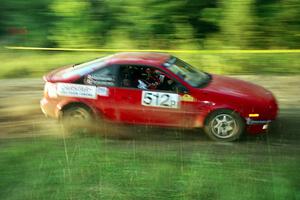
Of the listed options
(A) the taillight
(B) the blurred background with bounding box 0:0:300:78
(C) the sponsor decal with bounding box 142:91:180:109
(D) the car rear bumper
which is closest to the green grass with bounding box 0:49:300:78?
(B) the blurred background with bounding box 0:0:300:78

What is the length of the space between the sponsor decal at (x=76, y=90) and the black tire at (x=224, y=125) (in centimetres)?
205

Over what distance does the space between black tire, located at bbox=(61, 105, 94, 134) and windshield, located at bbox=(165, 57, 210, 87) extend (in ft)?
5.47

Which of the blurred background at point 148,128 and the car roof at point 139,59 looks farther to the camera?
the car roof at point 139,59

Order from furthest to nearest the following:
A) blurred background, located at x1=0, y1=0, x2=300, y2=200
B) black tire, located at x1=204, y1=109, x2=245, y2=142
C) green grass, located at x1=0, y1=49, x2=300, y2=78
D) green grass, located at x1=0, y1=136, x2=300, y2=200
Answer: green grass, located at x1=0, y1=49, x2=300, y2=78, black tire, located at x1=204, y1=109, x2=245, y2=142, blurred background, located at x1=0, y1=0, x2=300, y2=200, green grass, located at x1=0, y1=136, x2=300, y2=200

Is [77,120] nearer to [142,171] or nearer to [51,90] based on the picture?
[51,90]

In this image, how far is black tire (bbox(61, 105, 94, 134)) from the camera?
854 centimetres

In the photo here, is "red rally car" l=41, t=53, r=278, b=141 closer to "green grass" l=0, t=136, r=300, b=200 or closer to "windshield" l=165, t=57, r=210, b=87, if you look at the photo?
"windshield" l=165, t=57, r=210, b=87

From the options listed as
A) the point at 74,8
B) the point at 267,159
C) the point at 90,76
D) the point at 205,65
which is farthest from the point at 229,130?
the point at 74,8

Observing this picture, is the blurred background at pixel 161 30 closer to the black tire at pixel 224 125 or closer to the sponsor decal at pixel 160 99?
the black tire at pixel 224 125

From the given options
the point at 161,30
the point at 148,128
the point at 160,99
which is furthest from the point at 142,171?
the point at 161,30

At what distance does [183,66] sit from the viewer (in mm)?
9008

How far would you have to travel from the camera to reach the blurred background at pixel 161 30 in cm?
1545

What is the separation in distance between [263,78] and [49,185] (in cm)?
935

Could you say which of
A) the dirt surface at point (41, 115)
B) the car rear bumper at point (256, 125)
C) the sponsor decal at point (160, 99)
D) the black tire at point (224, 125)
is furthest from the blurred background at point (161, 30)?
the sponsor decal at point (160, 99)
